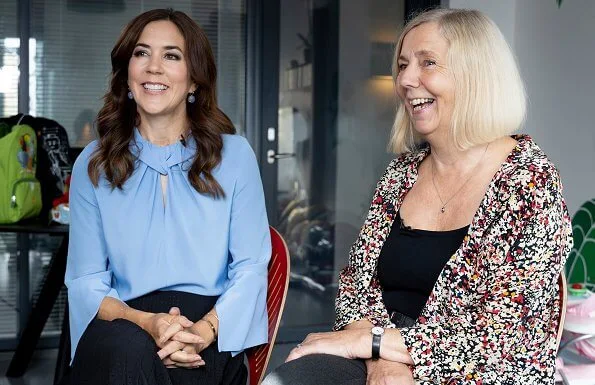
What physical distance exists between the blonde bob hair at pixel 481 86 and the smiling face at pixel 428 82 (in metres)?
0.02

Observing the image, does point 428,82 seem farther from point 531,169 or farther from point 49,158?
point 49,158

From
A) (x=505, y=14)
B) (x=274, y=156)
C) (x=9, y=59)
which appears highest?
(x=505, y=14)

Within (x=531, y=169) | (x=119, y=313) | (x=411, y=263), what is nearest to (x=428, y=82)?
(x=531, y=169)

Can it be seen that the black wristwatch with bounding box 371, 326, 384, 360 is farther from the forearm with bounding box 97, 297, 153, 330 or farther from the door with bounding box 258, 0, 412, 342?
the door with bounding box 258, 0, 412, 342

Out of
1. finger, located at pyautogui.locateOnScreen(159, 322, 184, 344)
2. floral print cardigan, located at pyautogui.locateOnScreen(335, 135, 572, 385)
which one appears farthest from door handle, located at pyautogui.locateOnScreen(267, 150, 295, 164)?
floral print cardigan, located at pyautogui.locateOnScreen(335, 135, 572, 385)

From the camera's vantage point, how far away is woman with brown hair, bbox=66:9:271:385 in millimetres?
2236

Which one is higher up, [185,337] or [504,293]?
[504,293]

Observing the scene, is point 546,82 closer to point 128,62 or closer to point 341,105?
point 341,105

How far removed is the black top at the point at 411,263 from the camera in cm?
205

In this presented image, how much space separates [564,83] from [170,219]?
2628 mm

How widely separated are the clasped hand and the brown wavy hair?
385 mm

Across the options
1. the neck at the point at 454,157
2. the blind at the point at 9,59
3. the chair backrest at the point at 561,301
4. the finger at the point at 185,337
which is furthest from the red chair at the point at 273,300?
the blind at the point at 9,59

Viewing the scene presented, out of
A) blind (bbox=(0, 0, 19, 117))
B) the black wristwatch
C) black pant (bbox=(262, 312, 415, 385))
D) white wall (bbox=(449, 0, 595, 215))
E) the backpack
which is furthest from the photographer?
blind (bbox=(0, 0, 19, 117))

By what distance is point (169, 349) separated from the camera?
2.09 m
